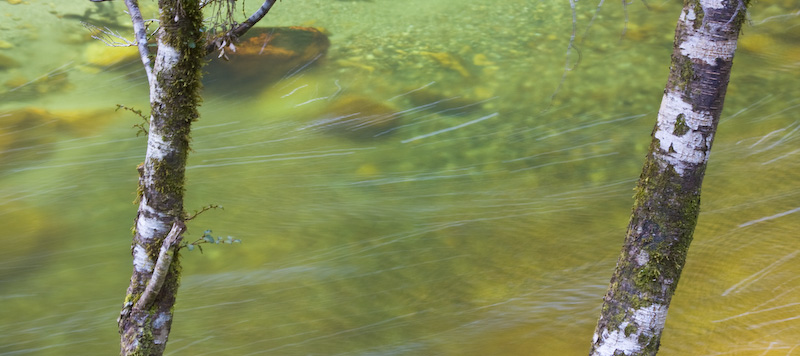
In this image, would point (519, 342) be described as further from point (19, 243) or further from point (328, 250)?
point (19, 243)

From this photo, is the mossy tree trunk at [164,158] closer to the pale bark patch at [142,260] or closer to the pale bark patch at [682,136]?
the pale bark patch at [142,260]

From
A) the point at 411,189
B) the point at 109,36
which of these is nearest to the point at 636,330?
the point at 411,189

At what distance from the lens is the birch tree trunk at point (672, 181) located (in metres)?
2.37

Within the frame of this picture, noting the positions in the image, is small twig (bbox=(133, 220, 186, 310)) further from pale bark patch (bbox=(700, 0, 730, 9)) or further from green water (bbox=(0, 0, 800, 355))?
green water (bbox=(0, 0, 800, 355))

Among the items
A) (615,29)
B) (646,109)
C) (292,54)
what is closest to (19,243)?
(292,54)

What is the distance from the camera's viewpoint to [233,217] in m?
6.23

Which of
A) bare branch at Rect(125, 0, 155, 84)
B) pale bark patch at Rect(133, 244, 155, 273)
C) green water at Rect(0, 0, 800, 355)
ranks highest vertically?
bare branch at Rect(125, 0, 155, 84)

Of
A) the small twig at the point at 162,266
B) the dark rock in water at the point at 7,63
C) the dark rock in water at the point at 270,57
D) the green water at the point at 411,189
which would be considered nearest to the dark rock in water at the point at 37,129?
the green water at the point at 411,189

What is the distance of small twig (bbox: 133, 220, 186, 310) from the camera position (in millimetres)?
2490

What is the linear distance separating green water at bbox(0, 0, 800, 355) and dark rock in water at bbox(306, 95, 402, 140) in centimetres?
6

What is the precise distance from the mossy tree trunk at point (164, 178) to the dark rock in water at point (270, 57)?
18.5ft

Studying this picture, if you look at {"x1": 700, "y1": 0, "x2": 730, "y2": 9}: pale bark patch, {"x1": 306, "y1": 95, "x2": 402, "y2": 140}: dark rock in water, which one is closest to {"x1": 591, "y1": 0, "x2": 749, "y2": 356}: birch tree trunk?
{"x1": 700, "y1": 0, "x2": 730, "y2": 9}: pale bark patch

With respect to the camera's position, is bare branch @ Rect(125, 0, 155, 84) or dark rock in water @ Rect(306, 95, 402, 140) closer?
bare branch @ Rect(125, 0, 155, 84)

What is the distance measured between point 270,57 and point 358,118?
→ 168cm
